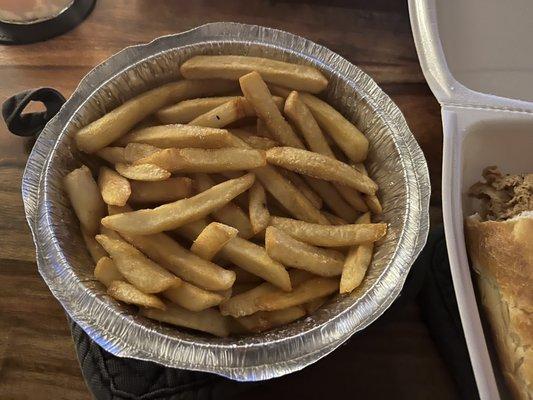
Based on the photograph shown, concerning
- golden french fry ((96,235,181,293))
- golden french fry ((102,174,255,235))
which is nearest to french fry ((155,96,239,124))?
golden french fry ((102,174,255,235))

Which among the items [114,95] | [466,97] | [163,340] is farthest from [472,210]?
[114,95]

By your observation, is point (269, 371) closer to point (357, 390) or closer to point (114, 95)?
point (357, 390)

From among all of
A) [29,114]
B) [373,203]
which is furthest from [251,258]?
[29,114]

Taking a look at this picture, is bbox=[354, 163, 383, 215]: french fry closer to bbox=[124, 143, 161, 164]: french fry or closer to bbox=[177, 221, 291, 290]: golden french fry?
bbox=[177, 221, 291, 290]: golden french fry

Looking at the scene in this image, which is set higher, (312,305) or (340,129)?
(340,129)

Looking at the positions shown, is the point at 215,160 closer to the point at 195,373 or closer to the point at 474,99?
the point at 195,373

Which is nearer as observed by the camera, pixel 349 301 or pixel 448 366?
pixel 349 301
